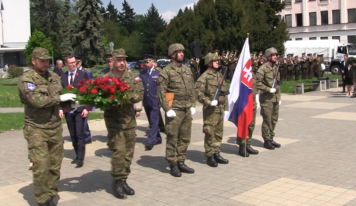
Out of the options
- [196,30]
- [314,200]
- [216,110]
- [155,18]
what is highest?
[155,18]

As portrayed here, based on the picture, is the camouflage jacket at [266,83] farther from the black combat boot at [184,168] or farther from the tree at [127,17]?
the tree at [127,17]

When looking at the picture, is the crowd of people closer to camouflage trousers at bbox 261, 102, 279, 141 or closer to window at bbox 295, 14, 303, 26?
camouflage trousers at bbox 261, 102, 279, 141

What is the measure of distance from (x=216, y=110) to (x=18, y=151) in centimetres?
479

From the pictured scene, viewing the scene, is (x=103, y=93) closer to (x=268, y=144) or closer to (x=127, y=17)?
(x=268, y=144)

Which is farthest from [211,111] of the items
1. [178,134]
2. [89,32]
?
[89,32]

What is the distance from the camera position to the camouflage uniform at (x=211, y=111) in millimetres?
7453

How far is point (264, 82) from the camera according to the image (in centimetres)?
890

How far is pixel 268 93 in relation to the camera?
8.85 m

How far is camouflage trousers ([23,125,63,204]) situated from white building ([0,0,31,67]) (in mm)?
65254

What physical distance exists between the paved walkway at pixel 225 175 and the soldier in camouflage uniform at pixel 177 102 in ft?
1.33

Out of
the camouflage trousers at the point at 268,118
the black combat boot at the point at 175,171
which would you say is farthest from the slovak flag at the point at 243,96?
the black combat boot at the point at 175,171

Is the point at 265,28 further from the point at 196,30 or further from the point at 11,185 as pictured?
the point at 11,185

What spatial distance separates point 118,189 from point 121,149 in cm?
56

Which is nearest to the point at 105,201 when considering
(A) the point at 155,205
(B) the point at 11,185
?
(A) the point at 155,205
